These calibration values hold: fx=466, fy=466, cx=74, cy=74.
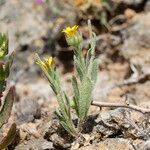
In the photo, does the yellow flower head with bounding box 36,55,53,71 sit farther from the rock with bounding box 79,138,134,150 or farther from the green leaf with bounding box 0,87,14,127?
the rock with bounding box 79,138,134,150

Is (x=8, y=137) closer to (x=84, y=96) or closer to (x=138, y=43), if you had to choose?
(x=84, y=96)

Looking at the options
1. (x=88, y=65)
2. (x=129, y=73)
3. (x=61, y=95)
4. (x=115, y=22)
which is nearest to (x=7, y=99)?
(x=61, y=95)

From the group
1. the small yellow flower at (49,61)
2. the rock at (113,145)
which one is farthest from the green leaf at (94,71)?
the rock at (113,145)

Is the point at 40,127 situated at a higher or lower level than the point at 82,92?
lower

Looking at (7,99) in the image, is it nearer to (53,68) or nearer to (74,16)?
(53,68)

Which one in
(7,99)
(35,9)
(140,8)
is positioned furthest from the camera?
(35,9)

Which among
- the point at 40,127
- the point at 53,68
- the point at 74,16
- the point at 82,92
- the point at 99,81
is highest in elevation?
the point at 53,68
